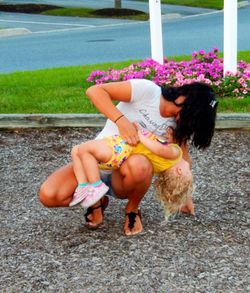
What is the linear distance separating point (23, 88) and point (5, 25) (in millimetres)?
12343

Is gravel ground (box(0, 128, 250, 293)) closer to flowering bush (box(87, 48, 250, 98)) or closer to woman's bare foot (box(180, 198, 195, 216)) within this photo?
woman's bare foot (box(180, 198, 195, 216))

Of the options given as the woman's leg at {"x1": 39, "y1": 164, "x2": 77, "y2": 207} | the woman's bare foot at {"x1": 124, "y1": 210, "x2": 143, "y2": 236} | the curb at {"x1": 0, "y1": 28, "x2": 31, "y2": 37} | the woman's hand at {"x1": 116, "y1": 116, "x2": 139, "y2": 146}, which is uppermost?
the woman's hand at {"x1": 116, "y1": 116, "x2": 139, "y2": 146}

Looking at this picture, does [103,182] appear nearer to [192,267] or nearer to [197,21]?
[192,267]

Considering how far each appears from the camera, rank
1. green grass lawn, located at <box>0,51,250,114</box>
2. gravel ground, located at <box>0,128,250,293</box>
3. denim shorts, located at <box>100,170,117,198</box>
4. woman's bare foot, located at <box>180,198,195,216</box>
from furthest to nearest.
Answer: green grass lawn, located at <box>0,51,250,114</box> < woman's bare foot, located at <box>180,198,195,216</box> < denim shorts, located at <box>100,170,117,198</box> < gravel ground, located at <box>0,128,250,293</box>

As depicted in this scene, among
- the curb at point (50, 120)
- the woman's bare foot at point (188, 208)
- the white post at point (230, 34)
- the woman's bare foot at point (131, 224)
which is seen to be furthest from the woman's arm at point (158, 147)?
the white post at point (230, 34)

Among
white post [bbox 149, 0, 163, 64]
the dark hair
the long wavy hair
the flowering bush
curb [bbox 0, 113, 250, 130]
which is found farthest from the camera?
white post [bbox 149, 0, 163, 64]

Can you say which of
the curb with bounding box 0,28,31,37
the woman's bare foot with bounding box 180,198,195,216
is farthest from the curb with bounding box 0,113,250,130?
the curb with bounding box 0,28,31,37

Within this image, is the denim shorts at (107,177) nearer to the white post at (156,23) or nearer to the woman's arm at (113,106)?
the woman's arm at (113,106)

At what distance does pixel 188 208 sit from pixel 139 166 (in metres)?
0.71

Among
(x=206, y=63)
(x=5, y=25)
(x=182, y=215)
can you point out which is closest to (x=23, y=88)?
(x=206, y=63)

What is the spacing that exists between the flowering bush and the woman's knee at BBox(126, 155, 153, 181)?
360 centimetres

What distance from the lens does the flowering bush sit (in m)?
8.12

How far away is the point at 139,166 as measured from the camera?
434 cm

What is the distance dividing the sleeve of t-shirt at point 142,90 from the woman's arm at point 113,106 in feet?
0.09
